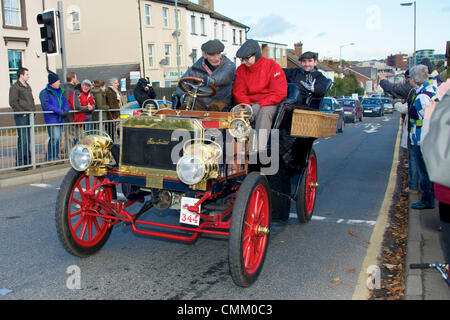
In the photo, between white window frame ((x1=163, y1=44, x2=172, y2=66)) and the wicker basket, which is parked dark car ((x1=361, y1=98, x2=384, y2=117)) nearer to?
white window frame ((x1=163, y1=44, x2=172, y2=66))

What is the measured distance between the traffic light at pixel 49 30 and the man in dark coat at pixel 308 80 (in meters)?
6.81

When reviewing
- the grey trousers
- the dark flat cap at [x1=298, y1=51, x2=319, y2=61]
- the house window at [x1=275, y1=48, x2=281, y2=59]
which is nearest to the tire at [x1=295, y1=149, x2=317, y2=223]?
the grey trousers

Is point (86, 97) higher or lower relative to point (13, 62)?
lower

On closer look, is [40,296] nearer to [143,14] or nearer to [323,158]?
[323,158]

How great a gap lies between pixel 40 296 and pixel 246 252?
1.76m

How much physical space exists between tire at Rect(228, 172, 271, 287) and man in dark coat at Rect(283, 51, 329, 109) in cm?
231

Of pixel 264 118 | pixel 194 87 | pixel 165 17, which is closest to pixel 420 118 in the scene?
pixel 264 118

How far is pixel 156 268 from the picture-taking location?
4.27 metres

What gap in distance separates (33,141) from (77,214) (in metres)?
5.87

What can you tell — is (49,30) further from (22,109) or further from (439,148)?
(439,148)

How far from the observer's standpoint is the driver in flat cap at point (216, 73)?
5.09 metres

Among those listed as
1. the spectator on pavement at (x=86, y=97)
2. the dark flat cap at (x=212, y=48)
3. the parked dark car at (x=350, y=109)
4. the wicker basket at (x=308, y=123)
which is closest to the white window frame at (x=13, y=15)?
the spectator on pavement at (x=86, y=97)

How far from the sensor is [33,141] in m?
9.37

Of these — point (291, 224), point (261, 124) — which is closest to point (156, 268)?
point (261, 124)
